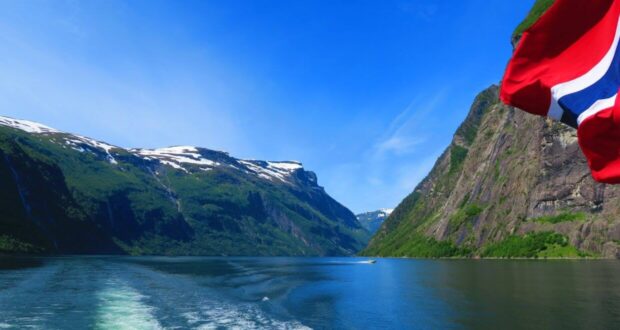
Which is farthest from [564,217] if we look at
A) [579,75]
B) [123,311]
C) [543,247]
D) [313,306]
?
[579,75]

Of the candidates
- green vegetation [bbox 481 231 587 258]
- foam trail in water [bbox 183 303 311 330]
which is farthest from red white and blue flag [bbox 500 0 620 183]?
green vegetation [bbox 481 231 587 258]

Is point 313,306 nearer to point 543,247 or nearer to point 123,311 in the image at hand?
point 123,311

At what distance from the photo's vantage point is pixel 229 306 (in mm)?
60625

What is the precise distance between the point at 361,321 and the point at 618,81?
140 feet

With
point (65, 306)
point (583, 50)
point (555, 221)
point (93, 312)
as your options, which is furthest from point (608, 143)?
point (555, 221)

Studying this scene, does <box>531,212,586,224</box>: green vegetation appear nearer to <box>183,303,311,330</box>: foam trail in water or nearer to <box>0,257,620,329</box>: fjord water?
<box>0,257,620,329</box>: fjord water

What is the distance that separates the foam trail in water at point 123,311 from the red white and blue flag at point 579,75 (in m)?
41.3

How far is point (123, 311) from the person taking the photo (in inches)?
2126

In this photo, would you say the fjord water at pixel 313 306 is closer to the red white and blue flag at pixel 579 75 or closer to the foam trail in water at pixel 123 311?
the foam trail in water at pixel 123 311

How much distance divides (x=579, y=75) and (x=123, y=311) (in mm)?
53371

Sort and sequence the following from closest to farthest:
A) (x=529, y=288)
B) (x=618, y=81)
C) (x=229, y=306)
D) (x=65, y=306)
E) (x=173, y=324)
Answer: (x=618, y=81)
(x=173, y=324)
(x=65, y=306)
(x=229, y=306)
(x=529, y=288)

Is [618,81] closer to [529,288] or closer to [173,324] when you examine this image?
[173,324]

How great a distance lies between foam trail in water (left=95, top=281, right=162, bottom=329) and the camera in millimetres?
46000

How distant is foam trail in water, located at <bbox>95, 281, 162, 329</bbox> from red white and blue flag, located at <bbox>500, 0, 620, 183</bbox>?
135 feet
